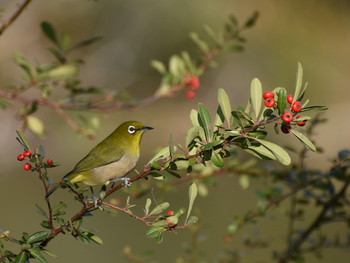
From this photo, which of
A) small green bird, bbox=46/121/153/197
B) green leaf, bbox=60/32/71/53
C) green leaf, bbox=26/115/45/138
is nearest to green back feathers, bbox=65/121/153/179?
small green bird, bbox=46/121/153/197

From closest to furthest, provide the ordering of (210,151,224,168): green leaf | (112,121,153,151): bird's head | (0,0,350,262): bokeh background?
(210,151,224,168): green leaf < (112,121,153,151): bird's head < (0,0,350,262): bokeh background

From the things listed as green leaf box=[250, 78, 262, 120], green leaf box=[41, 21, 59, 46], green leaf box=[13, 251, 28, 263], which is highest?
green leaf box=[41, 21, 59, 46]

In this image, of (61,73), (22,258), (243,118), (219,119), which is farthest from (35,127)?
(243,118)

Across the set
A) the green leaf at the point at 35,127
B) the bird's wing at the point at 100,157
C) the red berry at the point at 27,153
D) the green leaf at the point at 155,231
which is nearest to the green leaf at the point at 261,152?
the green leaf at the point at 155,231

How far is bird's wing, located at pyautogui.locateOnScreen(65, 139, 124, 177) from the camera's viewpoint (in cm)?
240

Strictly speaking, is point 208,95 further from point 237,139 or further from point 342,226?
point 237,139

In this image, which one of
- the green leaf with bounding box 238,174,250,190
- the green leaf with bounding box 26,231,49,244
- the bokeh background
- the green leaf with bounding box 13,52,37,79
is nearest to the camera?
the green leaf with bounding box 26,231,49,244

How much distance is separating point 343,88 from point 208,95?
115 inches

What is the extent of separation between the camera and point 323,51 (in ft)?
39.0

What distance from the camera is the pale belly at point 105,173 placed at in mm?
2363

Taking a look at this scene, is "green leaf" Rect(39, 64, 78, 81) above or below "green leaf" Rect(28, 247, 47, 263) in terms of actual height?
above

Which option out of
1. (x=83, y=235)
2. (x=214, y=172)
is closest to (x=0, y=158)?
(x=214, y=172)

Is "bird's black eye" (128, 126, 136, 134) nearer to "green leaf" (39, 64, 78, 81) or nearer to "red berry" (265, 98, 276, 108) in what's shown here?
"green leaf" (39, 64, 78, 81)

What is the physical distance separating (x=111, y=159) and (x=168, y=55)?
11.0m
